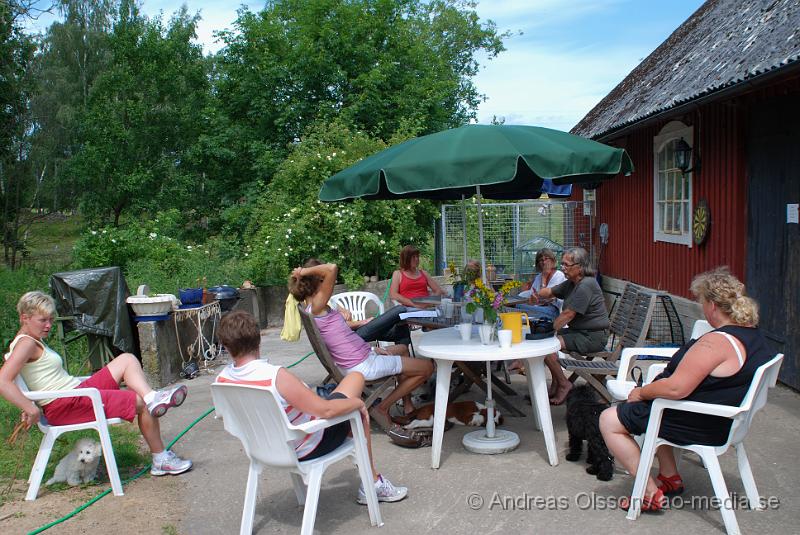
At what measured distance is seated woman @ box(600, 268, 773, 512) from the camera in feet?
10.6

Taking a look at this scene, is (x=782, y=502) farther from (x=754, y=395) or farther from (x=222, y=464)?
(x=222, y=464)

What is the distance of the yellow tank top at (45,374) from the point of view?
160 inches

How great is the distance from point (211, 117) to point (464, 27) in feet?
56.6

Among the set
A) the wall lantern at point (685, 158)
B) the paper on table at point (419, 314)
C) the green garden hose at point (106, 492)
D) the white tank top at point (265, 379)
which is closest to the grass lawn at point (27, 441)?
the green garden hose at point (106, 492)

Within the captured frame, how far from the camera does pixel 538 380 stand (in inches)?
173

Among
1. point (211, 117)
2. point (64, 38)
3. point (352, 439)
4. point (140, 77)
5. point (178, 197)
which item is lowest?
point (352, 439)

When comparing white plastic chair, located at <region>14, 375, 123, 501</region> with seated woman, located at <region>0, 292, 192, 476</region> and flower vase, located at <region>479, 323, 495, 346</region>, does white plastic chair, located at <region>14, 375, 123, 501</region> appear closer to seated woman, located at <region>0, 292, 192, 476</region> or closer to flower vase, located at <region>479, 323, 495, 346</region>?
seated woman, located at <region>0, 292, 192, 476</region>

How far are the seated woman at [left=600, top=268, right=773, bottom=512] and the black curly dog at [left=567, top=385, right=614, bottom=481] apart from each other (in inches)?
18.0

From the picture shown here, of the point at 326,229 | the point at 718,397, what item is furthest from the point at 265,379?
the point at 326,229

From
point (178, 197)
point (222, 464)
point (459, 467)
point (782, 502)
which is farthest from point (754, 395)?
point (178, 197)

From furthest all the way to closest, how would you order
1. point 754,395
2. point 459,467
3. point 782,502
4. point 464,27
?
point 464,27 < point 459,467 < point 782,502 < point 754,395

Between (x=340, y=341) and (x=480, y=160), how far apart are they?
5.08 ft

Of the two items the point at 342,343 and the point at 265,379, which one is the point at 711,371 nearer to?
the point at 265,379

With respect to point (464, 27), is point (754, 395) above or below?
below
